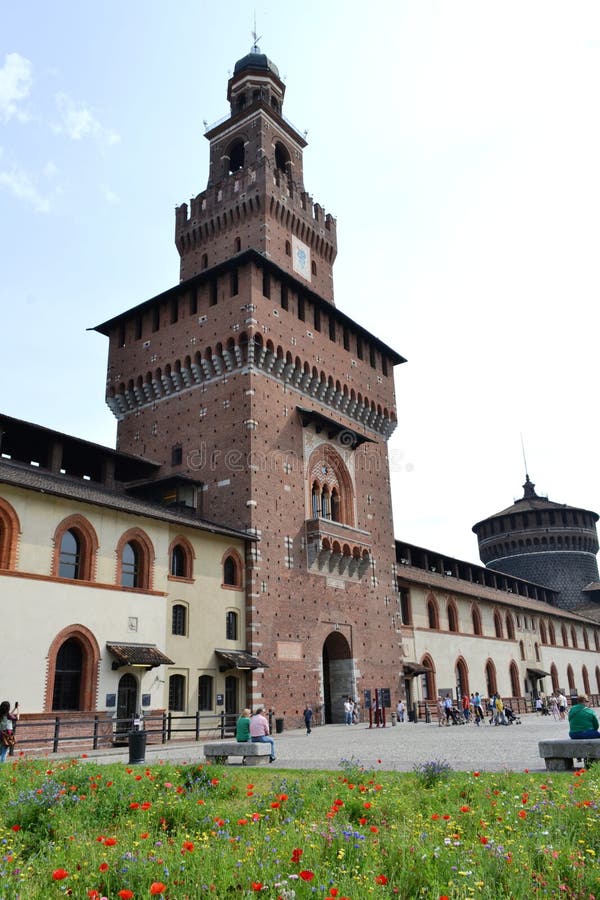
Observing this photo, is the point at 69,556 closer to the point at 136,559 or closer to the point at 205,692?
the point at 136,559

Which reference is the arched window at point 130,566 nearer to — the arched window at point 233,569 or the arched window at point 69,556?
the arched window at point 69,556

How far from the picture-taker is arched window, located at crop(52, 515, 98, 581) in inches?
941

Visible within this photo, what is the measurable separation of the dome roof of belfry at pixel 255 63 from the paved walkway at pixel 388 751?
40.4 m

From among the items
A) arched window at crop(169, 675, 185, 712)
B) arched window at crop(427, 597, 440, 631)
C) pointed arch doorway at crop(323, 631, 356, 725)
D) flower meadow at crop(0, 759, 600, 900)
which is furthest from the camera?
arched window at crop(427, 597, 440, 631)

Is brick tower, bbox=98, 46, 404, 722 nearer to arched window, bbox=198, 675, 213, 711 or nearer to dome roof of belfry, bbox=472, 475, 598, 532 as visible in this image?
arched window, bbox=198, 675, 213, 711

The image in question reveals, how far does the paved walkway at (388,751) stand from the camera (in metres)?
15.1

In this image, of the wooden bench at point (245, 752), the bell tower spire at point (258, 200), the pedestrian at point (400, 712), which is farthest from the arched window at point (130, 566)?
the bell tower spire at point (258, 200)

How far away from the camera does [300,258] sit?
42188mm

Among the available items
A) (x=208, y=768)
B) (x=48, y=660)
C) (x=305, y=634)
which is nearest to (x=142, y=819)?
(x=208, y=768)

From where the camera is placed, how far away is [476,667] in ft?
168

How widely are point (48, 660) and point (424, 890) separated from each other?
63.1ft

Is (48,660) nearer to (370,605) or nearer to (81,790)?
(81,790)

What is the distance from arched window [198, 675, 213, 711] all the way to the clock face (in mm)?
23589

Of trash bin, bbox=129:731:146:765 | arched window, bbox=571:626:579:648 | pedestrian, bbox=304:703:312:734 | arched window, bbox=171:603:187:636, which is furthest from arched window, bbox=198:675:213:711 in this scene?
arched window, bbox=571:626:579:648
